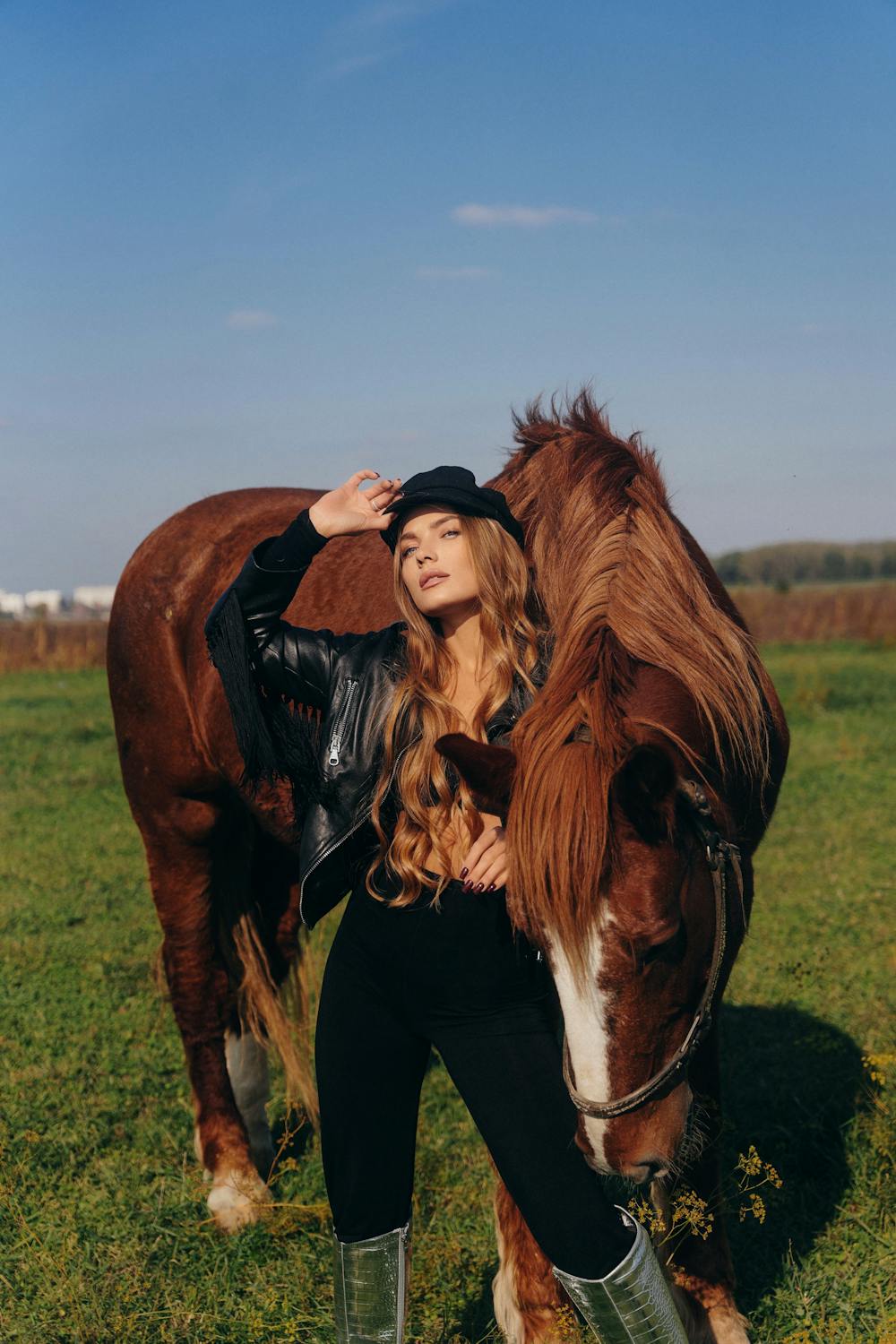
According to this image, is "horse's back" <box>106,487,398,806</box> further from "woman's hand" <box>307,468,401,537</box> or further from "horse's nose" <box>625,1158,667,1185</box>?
"horse's nose" <box>625,1158,667,1185</box>

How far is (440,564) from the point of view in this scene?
2.20 m

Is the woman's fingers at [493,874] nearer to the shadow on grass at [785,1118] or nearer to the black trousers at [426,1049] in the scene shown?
the black trousers at [426,1049]

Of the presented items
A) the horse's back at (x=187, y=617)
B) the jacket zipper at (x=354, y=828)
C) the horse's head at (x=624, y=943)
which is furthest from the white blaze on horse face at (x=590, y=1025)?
the horse's back at (x=187, y=617)

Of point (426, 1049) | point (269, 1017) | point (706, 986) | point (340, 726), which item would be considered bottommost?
point (269, 1017)

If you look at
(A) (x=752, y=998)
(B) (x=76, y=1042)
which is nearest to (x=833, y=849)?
(A) (x=752, y=998)

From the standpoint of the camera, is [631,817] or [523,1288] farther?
[523,1288]

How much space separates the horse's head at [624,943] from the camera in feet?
5.96

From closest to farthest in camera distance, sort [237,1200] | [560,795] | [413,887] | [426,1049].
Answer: [560,795] → [413,887] → [426,1049] → [237,1200]

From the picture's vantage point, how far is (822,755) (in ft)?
32.6

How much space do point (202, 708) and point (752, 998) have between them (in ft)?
8.63

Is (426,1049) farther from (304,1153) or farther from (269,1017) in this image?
(304,1153)

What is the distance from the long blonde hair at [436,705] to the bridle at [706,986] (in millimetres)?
396

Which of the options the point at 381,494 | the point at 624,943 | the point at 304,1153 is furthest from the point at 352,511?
the point at 304,1153

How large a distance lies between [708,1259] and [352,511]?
184cm
